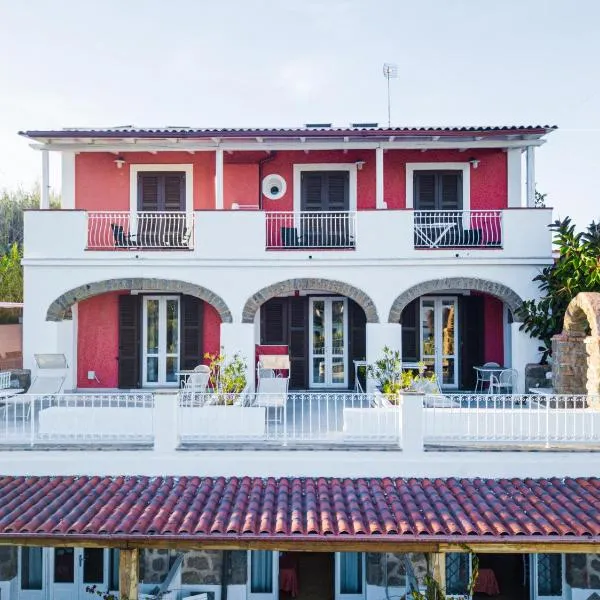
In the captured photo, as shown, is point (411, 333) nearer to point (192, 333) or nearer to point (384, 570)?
point (192, 333)

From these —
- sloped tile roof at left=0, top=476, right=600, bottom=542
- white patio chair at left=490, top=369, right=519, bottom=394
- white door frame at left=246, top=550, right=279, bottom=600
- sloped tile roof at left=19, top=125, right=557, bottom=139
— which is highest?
sloped tile roof at left=19, top=125, right=557, bottom=139

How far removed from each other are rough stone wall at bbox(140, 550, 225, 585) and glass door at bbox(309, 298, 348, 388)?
5395mm

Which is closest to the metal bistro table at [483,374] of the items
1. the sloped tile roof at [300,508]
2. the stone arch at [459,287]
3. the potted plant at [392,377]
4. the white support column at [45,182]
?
the stone arch at [459,287]

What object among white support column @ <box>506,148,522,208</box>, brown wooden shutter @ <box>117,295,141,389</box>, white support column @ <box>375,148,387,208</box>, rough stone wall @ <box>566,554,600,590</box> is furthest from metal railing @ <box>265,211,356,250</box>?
rough stone wall @ <box>566,554,600,590</box>

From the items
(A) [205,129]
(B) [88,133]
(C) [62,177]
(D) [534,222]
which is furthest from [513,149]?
(C) [62,177]

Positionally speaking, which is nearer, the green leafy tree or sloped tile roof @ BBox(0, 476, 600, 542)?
sloped tile roof @ BBox(0, 476, 600, 542)

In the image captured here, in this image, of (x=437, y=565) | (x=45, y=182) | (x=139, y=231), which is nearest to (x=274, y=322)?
(x=139, y=231)

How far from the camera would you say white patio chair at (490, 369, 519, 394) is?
1180cm

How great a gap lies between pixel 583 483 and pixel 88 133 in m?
12.3

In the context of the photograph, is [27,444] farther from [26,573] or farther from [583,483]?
[583,483]

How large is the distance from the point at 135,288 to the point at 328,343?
5.09 m

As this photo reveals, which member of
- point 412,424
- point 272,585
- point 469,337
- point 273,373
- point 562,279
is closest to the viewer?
point 412,424

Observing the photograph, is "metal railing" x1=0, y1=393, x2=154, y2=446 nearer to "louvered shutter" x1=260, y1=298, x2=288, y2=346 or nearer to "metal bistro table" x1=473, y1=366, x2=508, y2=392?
"louvered shutter" x1=260, y1=298, x2=288, y2=346

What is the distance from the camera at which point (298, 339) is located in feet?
44.8
